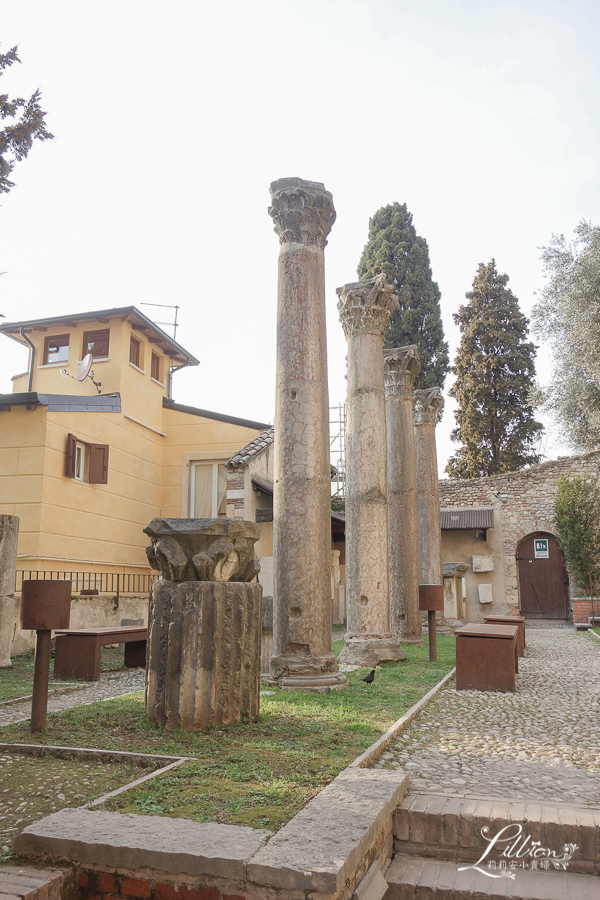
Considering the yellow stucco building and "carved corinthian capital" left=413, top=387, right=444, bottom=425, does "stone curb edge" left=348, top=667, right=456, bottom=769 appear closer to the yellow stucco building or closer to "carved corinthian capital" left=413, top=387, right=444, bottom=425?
"carved corinthian capital" left=413, top=387, right=444, bottom=425

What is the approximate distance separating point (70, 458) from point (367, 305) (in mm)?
7528

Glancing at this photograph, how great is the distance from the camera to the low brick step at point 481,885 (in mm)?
2861

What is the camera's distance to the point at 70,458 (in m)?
14.3

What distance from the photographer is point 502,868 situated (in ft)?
10.0

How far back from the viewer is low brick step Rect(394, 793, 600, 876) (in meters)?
3.04

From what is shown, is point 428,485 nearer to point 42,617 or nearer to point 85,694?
point 85,694

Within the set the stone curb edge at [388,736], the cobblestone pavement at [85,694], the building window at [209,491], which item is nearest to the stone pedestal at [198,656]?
the stone curb edge at [388,736]

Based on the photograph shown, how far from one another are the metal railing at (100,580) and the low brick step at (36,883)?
10.3 meters

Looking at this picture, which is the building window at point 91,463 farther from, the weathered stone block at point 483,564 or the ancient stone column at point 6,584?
the weathered stone block at point 483,564

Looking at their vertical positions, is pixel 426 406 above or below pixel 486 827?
above

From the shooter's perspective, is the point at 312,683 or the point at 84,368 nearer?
the point at 312,683

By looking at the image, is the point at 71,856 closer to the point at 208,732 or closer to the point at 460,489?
the point at 208,732

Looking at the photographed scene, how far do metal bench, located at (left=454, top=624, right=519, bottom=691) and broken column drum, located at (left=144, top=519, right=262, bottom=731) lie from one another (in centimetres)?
311

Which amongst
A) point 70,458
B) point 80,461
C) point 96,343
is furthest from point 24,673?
point 96,343
